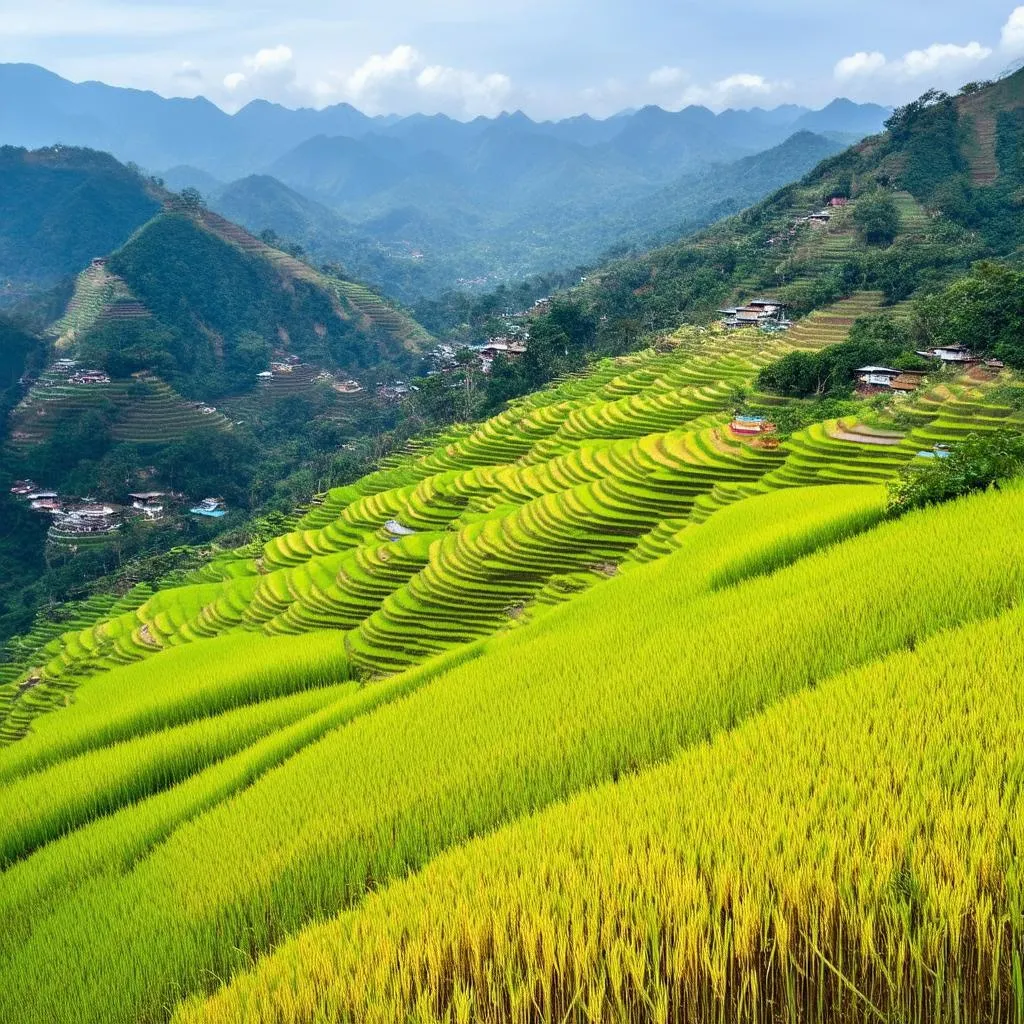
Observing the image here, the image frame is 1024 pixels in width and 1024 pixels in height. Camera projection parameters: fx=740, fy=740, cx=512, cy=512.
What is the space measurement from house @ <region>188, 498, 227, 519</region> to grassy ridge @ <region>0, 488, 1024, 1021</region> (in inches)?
1550

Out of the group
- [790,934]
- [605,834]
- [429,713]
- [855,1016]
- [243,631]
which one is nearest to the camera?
[855,1016]

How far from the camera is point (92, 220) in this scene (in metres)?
97.2

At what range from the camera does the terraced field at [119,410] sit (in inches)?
1911

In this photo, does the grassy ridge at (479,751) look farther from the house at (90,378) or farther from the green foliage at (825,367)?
the house at (90,378)

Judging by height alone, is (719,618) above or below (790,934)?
below

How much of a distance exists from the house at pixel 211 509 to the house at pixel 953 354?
3571cm

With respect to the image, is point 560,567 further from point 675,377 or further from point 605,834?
point 675,377

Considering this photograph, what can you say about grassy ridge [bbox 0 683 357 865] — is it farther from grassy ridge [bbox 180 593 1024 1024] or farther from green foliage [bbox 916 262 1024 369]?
green foliage [bbox 916 262 1024 369]

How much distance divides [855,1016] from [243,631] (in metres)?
15.9

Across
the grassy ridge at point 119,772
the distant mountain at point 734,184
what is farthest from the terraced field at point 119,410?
the distant mountain at point 734,184

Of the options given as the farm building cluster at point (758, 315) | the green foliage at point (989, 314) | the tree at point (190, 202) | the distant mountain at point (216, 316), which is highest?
the tree at point (190, 202)

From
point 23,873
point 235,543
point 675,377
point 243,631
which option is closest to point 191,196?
point 235,543

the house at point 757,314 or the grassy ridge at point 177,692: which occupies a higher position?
the house at point 757,314

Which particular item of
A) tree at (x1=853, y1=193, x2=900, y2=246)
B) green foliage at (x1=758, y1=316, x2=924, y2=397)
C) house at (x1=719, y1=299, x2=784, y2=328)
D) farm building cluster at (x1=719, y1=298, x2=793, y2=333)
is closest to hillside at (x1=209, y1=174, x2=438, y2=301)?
tree at (x1=853, y1=193, x2=900, y2=246)
